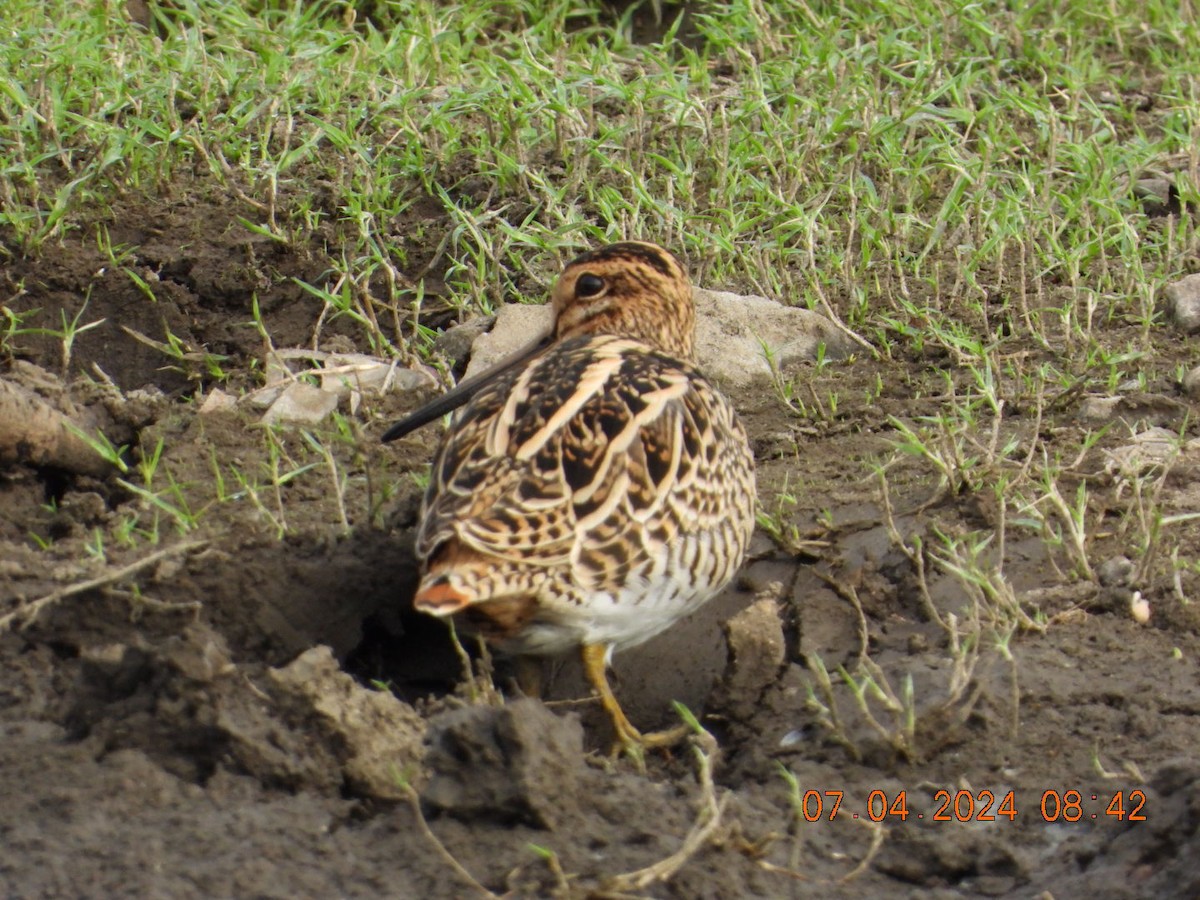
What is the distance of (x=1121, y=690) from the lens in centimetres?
371

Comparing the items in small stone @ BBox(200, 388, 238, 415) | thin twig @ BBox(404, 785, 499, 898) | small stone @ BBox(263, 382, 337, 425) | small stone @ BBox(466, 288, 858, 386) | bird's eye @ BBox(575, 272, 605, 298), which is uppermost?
bird's eye @ BBox(575, 272, 605, 298)

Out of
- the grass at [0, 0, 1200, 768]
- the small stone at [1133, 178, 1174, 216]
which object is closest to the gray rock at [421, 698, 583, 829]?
the grass at [0, 0, 1200, 768]

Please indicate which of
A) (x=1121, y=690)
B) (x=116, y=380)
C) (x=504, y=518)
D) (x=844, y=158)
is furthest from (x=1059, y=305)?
(x=116, y=380)

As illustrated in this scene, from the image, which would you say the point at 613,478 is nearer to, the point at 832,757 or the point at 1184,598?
A: the point at 832,757

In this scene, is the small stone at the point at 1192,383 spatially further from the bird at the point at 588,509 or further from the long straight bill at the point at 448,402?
the long straight bill at the point at 448,402

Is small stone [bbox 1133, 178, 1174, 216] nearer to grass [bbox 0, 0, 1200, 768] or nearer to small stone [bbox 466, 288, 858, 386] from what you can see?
grass [bbox 0, 0, 1200, 768]

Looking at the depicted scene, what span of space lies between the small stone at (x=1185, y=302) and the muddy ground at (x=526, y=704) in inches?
5.9

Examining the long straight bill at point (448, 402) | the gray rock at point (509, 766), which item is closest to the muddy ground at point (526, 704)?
the gray rock at point (509, 766)

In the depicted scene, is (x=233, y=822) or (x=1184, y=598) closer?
(x=233, y=822)

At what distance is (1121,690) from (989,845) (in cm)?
61
